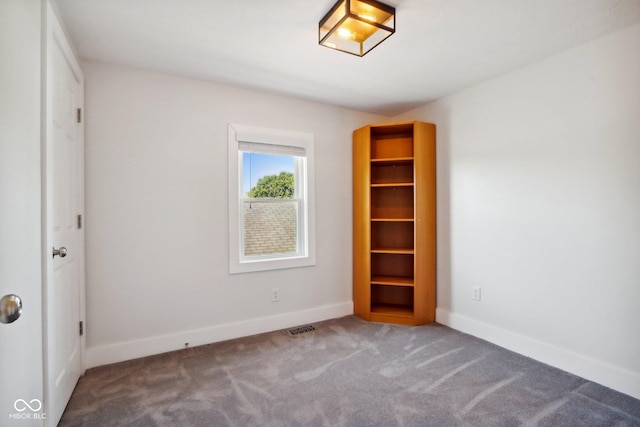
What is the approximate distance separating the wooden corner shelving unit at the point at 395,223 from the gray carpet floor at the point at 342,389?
2.14 ft

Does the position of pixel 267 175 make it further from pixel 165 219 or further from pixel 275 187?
pixel 165 219

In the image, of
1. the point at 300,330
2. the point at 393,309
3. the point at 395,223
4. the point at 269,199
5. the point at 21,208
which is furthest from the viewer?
the point at 395,223

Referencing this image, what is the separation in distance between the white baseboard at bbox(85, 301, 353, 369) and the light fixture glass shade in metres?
2.49

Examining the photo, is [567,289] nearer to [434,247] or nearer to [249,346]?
[434,247]

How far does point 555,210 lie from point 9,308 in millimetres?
3061

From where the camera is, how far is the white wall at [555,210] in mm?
1950

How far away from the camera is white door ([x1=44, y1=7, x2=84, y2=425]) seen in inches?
57.0

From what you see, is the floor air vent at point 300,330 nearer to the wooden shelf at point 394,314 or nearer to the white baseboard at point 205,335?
the white baseboard at point 205,335

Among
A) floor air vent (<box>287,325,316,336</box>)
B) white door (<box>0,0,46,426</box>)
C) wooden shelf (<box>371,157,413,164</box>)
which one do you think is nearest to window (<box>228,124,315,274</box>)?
floor air vent (<box>287,325,316,336</box>)

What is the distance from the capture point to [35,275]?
128cm

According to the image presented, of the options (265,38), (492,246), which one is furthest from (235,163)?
(492,246)

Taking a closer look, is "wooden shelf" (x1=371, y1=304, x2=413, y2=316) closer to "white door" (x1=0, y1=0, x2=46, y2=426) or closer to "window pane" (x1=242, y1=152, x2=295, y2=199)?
"window pane" (x1=242, y1=152, x2=295, y2=199)

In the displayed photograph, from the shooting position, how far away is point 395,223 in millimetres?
3600

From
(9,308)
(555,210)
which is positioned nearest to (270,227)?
(9,308)
